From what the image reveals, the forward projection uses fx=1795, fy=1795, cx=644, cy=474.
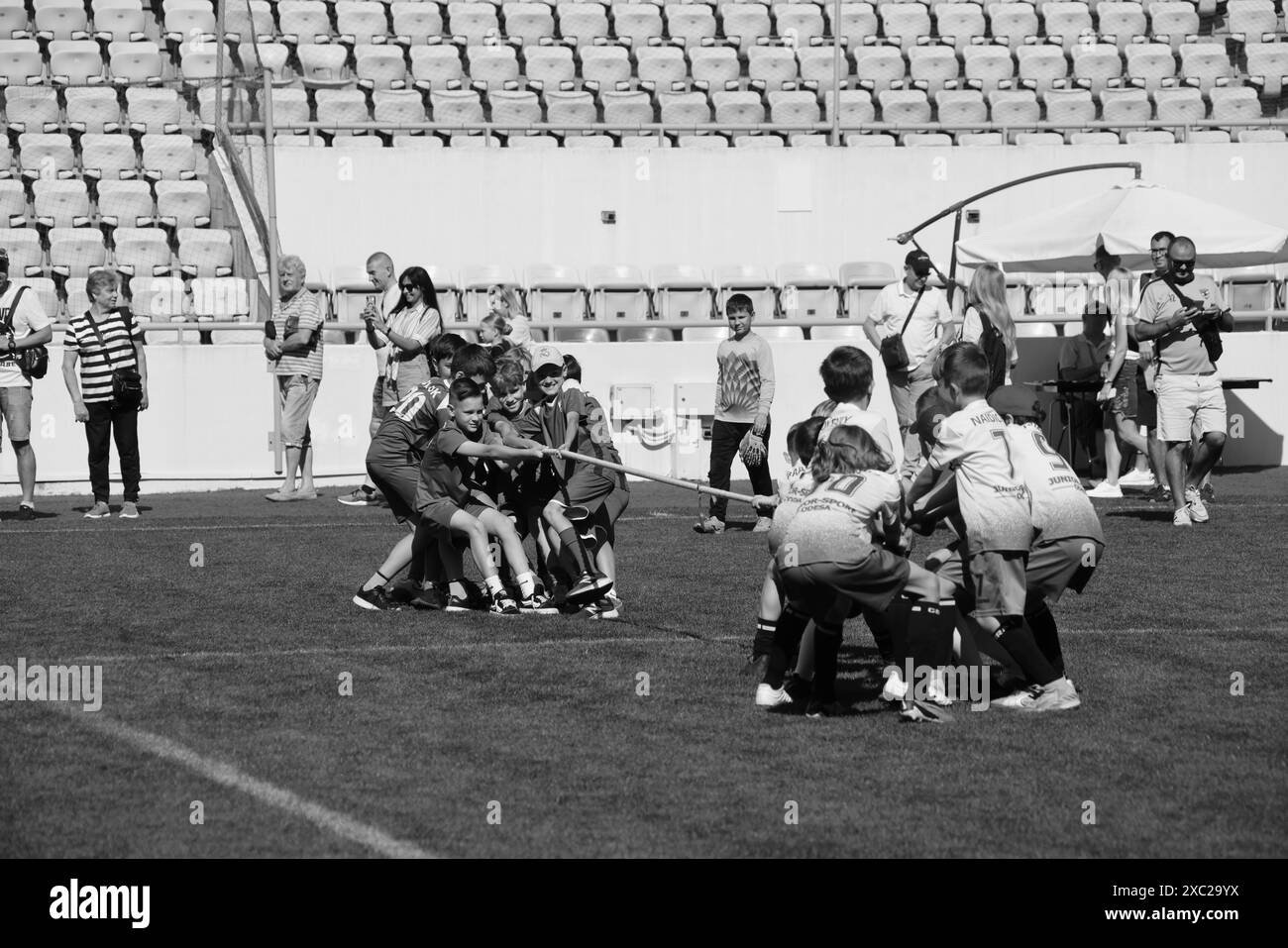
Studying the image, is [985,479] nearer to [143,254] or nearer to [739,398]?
[739,398]

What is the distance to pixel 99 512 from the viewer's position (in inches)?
579

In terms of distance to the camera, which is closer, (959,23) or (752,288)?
(752,288)

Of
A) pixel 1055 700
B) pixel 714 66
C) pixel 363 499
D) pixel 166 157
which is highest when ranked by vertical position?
pixel 714 66

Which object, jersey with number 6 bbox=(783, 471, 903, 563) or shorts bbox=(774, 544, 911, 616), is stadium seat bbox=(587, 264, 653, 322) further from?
shorts bbox=(774, 544, 911, 616)

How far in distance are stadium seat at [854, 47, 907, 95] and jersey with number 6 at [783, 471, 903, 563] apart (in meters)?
18.4

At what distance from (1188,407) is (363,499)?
7042 millimetres

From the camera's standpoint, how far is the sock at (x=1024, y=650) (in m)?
6.93

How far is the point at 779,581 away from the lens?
734cm

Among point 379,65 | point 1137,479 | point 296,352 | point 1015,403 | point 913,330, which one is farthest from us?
point 379,65

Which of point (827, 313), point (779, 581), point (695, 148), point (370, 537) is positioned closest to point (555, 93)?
point (695, 148)

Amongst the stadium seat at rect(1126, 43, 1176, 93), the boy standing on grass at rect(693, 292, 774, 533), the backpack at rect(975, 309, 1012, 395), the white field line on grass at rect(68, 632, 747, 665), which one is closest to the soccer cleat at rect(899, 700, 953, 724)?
the white field line on grass at rect(68, 632, 747, 665)

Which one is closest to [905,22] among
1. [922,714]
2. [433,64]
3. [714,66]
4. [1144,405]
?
[714,66]

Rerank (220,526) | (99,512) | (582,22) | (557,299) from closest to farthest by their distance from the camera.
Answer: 1. (220,526)
2. (99,512)
3. (557,299)
4. (582,22)

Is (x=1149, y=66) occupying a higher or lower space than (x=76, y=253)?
higher
